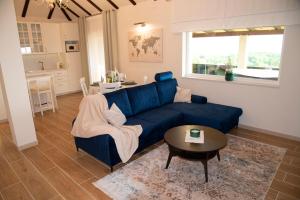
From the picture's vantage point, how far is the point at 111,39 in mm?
5965

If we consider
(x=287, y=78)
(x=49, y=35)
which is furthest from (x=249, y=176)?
(x=49, y=35)

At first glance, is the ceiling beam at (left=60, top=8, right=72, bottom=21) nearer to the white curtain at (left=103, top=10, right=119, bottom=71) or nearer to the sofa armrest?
the white curtain at (left=103, top=10, right=119, bottom=71)

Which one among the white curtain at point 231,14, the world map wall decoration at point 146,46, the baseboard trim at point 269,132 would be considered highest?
the white curtain at point 231,14

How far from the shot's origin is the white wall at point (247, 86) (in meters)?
3.25

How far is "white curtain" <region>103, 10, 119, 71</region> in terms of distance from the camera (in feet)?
19.0

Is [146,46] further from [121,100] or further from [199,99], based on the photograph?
[121,100]

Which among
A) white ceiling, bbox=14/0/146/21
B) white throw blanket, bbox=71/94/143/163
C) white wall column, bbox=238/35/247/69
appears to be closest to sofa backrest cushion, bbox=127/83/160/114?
white throw blanket, bbox=71/94/143/163

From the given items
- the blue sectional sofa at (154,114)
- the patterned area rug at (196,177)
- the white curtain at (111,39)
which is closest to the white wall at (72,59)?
the white curtain at (111,39)

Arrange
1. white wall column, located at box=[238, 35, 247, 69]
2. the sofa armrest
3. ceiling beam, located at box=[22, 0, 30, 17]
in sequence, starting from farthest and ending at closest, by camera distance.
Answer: ceiling beam, located at box=[22, 0, 30, 17]
the sofa armrest
white wall column, located at box=[238, 35, 247, 69]

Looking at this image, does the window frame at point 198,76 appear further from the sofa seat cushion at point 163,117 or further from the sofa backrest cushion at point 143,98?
the sofa seat cushion at point 163,117

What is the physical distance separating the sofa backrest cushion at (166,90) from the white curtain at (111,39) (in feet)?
7.24

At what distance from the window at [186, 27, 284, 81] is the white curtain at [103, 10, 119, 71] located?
2.31 metres

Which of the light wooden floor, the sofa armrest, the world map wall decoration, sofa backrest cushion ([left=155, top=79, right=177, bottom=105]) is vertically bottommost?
the light wooden floor

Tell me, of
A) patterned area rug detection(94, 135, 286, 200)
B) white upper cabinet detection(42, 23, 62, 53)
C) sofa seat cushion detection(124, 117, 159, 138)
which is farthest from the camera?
white upper cabinet detection(42, 23, 62, 53)
